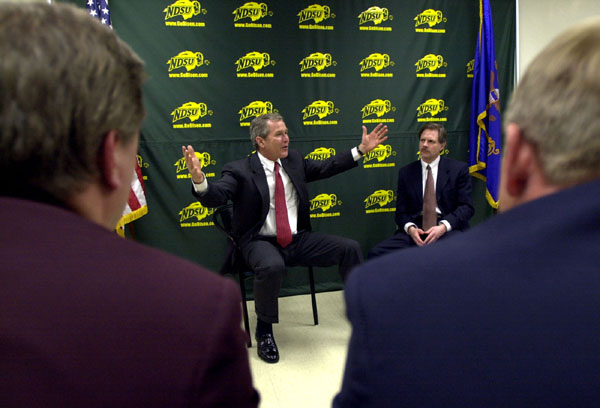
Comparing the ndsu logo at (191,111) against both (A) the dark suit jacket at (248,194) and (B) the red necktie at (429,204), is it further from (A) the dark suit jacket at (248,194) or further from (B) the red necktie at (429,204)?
(B) the red necktie at (429,204)

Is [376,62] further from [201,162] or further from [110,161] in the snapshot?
[110,161]

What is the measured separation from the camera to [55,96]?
48 centimetres

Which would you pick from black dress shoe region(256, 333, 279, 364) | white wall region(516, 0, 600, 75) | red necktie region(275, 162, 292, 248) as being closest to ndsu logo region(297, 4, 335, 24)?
red necktie region(275, 162, 292, 248)

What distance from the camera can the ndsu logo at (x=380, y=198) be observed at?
348 cm

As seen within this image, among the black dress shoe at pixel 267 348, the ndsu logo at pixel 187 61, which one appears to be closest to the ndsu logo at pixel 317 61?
the ndsu logo at pixel 187 61

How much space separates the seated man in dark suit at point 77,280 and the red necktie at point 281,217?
2.03 meters

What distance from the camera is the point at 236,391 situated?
51 cm

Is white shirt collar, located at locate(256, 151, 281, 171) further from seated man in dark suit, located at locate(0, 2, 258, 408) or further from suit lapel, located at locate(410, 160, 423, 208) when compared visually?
seated man in dark suit, located at locate(0, 2, 258, 408)

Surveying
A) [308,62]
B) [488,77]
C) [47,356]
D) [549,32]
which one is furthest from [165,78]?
[549,32]

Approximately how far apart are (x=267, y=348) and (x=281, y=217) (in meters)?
0.79

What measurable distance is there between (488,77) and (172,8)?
99.9 inches

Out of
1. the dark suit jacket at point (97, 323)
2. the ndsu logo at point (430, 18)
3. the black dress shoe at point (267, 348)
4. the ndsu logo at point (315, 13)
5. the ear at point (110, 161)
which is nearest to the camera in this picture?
the dark suit jacket at point (97, 323)

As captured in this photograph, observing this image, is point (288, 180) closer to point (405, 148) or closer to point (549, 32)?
point (405, 148)

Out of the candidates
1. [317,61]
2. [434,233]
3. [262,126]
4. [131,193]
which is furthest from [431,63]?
[131,193]
